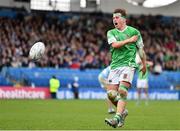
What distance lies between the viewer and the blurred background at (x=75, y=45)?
38.7 m

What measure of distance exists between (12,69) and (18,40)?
334cm

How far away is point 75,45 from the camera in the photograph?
4306 cm

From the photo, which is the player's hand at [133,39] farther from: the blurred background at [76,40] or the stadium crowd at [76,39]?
the stadium crowd at [76,39]

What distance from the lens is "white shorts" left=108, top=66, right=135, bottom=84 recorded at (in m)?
13.4

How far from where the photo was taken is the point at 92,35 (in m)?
46.5

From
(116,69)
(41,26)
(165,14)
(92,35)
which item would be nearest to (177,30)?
(165,14)

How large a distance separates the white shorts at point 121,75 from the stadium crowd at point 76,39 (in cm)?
2511

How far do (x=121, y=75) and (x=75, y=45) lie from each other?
2971 centimetres

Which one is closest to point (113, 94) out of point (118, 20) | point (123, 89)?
point (123, 89)

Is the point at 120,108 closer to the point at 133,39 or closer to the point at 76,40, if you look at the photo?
the point at 133,39

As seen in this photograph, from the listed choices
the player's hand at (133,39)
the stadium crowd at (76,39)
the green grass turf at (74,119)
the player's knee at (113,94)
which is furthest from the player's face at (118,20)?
the stadium crowd at (76,39)

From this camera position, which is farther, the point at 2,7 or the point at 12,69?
the point at 2,7

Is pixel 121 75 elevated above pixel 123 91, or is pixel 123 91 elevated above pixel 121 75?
pixel 121 75

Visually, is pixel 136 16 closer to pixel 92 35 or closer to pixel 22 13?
pixel 92 35
